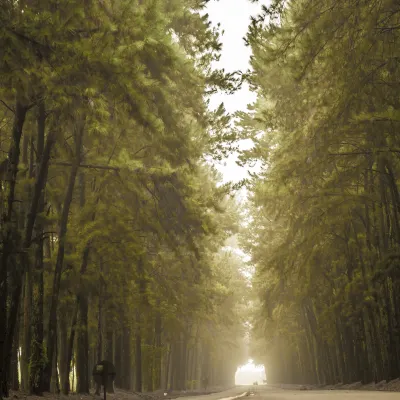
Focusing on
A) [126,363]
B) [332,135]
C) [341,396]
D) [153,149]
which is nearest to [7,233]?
[153,149]

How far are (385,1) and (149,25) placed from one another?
4467mm

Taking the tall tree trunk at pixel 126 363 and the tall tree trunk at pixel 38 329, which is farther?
the tall tree trunk at pixel 126 363

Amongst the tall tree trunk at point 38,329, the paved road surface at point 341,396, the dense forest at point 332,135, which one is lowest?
the paved road surface at point 341,396

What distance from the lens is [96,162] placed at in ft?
42.2

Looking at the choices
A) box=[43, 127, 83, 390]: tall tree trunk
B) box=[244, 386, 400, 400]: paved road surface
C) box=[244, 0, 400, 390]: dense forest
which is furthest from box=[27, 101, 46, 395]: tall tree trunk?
box=[244, 386, 400, 400]: paved road surface

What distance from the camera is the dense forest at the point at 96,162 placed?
7.47m

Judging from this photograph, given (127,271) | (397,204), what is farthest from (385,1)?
(127,271)

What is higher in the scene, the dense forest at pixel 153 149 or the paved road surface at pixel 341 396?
the dense forest at pixel 153 149

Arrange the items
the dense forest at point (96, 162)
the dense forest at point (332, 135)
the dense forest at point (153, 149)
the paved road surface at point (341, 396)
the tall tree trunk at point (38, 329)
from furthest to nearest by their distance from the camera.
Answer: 1. the tall tree trunk at point (38, 329)
2. the dense forest at point (332, 135)
3. the paved road surface at point (341, 396)
4. the dense forest at point (153, 149)
5. the dense forest at point (96, 162)

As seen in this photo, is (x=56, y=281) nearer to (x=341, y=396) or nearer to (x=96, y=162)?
(x=96, y=162)

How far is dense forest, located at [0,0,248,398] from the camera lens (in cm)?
747

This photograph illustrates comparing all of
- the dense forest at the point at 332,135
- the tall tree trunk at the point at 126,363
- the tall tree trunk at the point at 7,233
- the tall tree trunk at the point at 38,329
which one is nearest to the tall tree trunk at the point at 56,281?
the tall tree trunk at the point at 38,329

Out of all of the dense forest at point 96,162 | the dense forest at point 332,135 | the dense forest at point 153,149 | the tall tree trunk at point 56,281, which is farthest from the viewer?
the tall tree trunk at point 56,281

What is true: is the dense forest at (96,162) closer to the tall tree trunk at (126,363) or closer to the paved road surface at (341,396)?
the tall tree trunk at (126,363)
